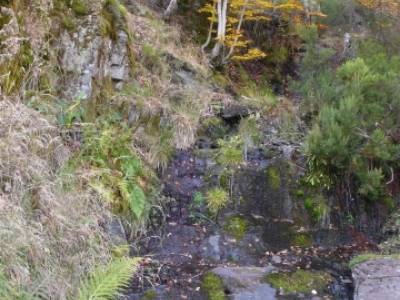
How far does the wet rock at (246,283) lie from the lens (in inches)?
189

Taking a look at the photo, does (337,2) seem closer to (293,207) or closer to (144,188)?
(293,207)

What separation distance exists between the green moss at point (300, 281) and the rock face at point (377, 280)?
1.09 ft

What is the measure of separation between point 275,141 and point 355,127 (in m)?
1.89

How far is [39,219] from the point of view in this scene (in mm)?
3900

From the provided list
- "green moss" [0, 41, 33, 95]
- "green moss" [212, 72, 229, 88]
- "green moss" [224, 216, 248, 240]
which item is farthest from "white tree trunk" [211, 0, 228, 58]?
"green moss" [0, 41, 33, 95]

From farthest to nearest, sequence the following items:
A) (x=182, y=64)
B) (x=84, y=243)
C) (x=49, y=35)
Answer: (x=182, y=64), (x=49, y=35), (x=84, y=243)

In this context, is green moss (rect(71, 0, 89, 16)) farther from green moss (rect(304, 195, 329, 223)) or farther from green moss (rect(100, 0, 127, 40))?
green moss (rect(304, 195, 329, 223))

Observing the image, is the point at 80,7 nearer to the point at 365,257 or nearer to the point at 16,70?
the point at 16,70

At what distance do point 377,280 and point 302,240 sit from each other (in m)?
1.34

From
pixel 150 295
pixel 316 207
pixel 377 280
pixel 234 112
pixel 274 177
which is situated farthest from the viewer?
pixel 234 112

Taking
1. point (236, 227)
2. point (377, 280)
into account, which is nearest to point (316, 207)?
point (236, 227)

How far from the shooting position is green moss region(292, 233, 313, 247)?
6.10 m

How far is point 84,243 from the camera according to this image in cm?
409

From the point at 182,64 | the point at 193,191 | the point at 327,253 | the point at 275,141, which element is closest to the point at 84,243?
the point at 193,191
